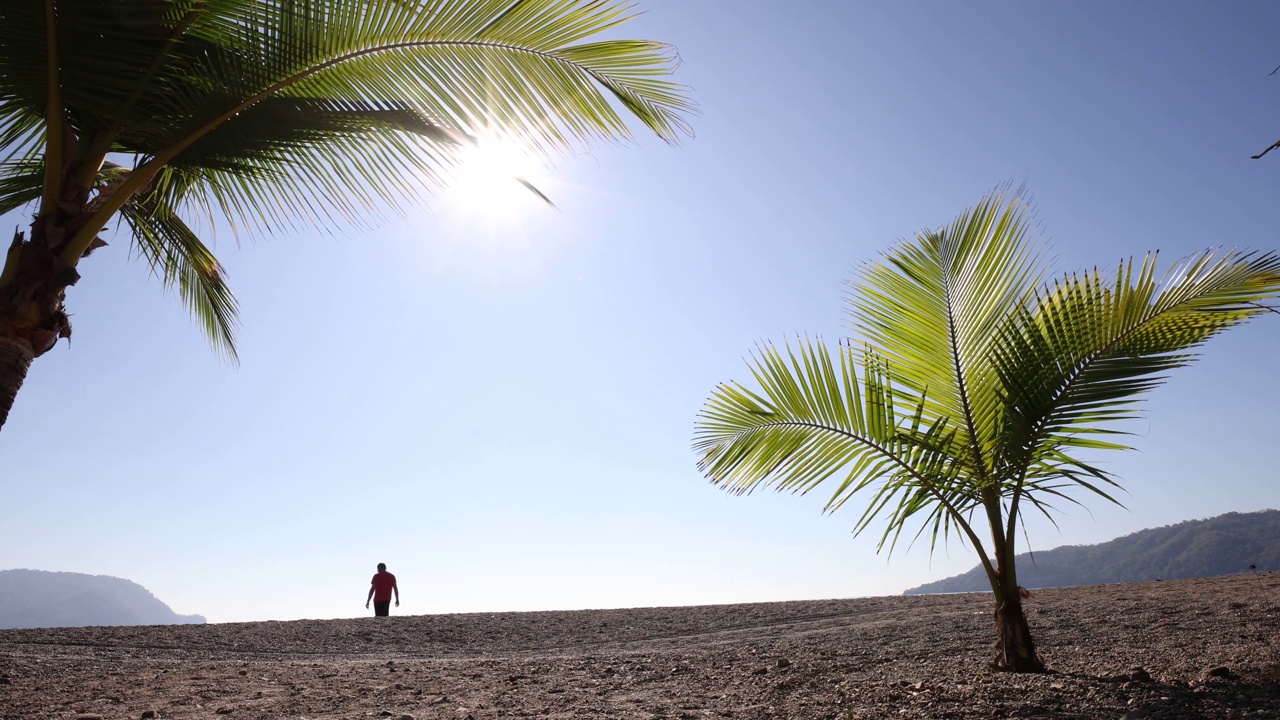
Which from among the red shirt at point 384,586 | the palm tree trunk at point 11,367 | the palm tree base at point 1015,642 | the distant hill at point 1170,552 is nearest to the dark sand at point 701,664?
the palm tree base at point 1015,642

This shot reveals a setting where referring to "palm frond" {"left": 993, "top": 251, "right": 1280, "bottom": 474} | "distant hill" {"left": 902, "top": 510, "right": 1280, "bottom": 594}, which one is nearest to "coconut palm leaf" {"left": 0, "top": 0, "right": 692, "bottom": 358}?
"palm frond" {"left": 993, "top": 251, "right": 1280, "bottom": 474}

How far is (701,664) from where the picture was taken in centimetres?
538

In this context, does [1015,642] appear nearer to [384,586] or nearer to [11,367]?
[11,367]

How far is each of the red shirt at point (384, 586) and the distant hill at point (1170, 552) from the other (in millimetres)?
18204

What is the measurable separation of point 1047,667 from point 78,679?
20.9ft

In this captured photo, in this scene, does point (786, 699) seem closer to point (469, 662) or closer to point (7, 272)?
point (469, 662)

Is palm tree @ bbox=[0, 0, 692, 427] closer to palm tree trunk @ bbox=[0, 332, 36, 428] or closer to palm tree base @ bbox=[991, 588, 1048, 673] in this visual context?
palm tree trunk @ bbox=[0, 332, 36, 428]

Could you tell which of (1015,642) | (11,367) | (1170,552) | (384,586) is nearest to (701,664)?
(1015,642)

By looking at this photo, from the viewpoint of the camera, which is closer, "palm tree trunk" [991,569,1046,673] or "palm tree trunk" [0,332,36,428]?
"palm tree trunk" [0,332,36,428]

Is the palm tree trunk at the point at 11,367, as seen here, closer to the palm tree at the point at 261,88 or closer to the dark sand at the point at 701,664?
the palm tree at the point at 261,88

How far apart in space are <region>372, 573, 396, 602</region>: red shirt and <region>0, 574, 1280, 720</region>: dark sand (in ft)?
9.15

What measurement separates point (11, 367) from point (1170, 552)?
4187 cm

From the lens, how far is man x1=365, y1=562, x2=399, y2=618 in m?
11.3

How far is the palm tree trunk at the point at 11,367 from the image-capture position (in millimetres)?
2848
